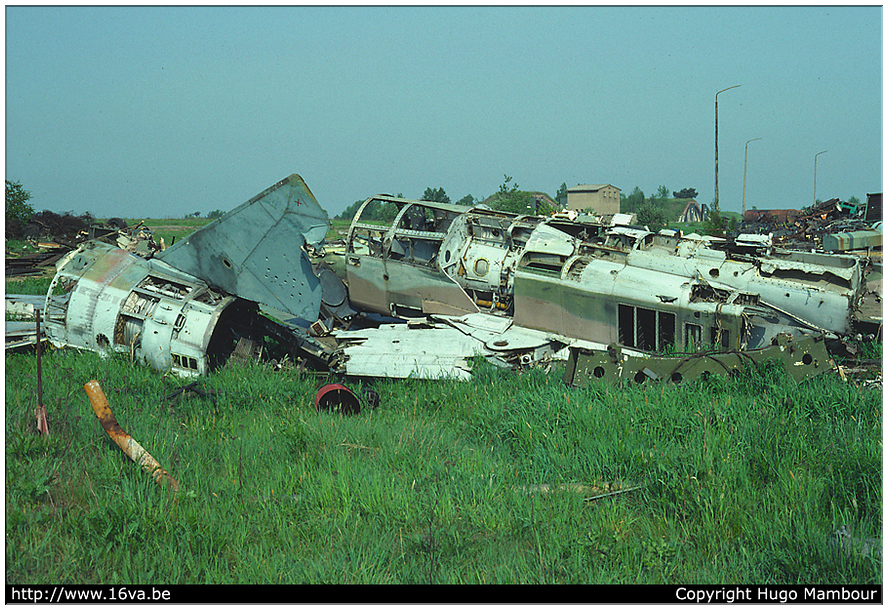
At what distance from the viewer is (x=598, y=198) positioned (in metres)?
66.8

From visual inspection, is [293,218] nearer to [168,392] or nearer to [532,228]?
[168,392]

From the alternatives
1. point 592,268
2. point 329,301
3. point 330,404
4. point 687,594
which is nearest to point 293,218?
point 329,301

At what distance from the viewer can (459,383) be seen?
25.5 ft

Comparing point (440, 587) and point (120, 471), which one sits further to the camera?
point (120, 471)

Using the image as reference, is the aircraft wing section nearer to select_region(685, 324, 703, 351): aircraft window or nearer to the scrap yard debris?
select_region(685, 324, 703, 351): aircraft window

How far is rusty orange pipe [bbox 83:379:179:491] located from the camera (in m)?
4.88

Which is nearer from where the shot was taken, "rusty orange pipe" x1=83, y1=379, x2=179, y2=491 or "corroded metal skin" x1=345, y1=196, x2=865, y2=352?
"rusty orange pipe" x1=83, y1=379, x2=179, y2=491

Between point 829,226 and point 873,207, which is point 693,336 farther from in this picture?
point 873,207

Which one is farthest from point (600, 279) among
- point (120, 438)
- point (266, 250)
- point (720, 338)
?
point (120, 438)

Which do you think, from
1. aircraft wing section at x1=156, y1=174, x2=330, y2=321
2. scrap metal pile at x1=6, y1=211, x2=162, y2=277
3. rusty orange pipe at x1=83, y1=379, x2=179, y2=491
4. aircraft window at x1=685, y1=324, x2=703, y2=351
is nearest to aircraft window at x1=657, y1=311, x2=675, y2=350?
aircraft window at x1=685, y1=324, x2=703, y2=351

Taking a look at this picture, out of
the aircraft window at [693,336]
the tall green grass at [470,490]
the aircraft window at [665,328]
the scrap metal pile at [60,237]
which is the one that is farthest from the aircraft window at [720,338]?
the scrap metal pile at [60,237]

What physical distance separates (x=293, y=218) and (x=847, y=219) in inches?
1226

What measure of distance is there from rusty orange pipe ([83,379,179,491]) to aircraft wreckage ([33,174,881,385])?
10.5 feet

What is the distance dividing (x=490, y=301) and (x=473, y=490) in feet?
20.1
